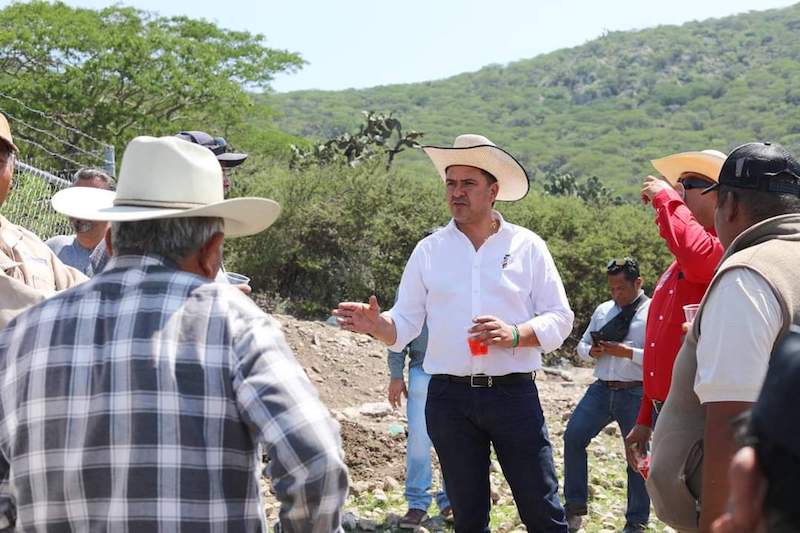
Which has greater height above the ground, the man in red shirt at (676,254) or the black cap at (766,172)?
the black cap at (766,172)

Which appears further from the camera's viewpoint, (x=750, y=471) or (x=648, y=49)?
(x=648, y=49)

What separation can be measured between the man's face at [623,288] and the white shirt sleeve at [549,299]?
2.18 meters

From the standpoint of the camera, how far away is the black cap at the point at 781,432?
5.03 ft

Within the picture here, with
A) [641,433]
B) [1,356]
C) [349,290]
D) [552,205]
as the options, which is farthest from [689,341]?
[552,205]

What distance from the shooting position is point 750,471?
159 centimetres

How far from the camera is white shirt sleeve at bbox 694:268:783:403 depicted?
9.93 ft

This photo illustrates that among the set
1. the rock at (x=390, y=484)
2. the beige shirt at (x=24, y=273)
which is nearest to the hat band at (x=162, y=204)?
the beige shirt at (x=24, y=273)

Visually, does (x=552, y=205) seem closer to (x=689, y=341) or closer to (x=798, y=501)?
(x=689, y=341)

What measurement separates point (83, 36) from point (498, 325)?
22.6 metres

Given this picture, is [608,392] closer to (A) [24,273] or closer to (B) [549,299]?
(B) [549,299]

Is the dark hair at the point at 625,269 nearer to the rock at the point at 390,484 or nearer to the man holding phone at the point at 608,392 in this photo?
the man holding phone at the point at 608,392

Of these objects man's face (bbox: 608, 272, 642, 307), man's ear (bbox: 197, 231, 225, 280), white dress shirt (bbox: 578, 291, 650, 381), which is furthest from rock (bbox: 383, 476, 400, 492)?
man's ear (bbox: 197, 231, 225, 280)

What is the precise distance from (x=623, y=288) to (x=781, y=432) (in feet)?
19.0

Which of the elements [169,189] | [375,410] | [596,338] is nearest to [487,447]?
[596,338]
